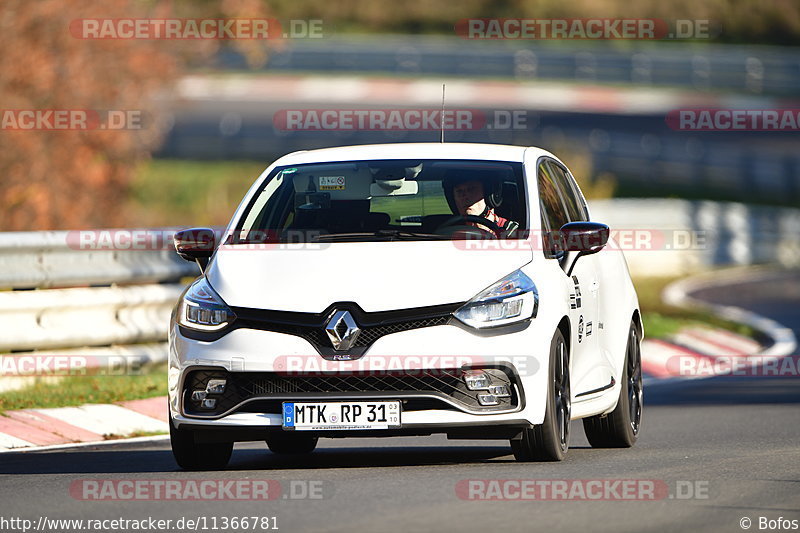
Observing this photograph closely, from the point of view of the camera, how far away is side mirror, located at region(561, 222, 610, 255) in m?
9.67

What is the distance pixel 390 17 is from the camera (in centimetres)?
5719

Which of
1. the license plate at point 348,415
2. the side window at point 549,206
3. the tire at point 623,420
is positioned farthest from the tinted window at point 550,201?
the license plate at point 348,415

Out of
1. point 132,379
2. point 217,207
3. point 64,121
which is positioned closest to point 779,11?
point 217,207

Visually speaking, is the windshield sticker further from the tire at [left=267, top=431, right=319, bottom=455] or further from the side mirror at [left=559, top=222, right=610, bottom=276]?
the tire at [left=267, top=431, right=319, bottom=455]

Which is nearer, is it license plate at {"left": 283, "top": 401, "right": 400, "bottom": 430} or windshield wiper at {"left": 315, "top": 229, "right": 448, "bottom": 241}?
license plate at {"left": 283, "top": 401, "right": 400, "bottom": 430}

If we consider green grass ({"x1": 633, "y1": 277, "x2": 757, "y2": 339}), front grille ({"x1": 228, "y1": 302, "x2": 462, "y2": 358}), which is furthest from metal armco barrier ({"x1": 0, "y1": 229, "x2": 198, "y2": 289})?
green grass ({"x1": 633, "y1": 277, "x2": 757, "y2": 339})

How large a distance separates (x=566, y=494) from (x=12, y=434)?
14.1 ft

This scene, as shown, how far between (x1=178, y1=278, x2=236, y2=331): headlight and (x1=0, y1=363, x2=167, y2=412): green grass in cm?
288

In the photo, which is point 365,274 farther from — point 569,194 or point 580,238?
point 569,194

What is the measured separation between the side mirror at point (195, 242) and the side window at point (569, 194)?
7.13 ft
